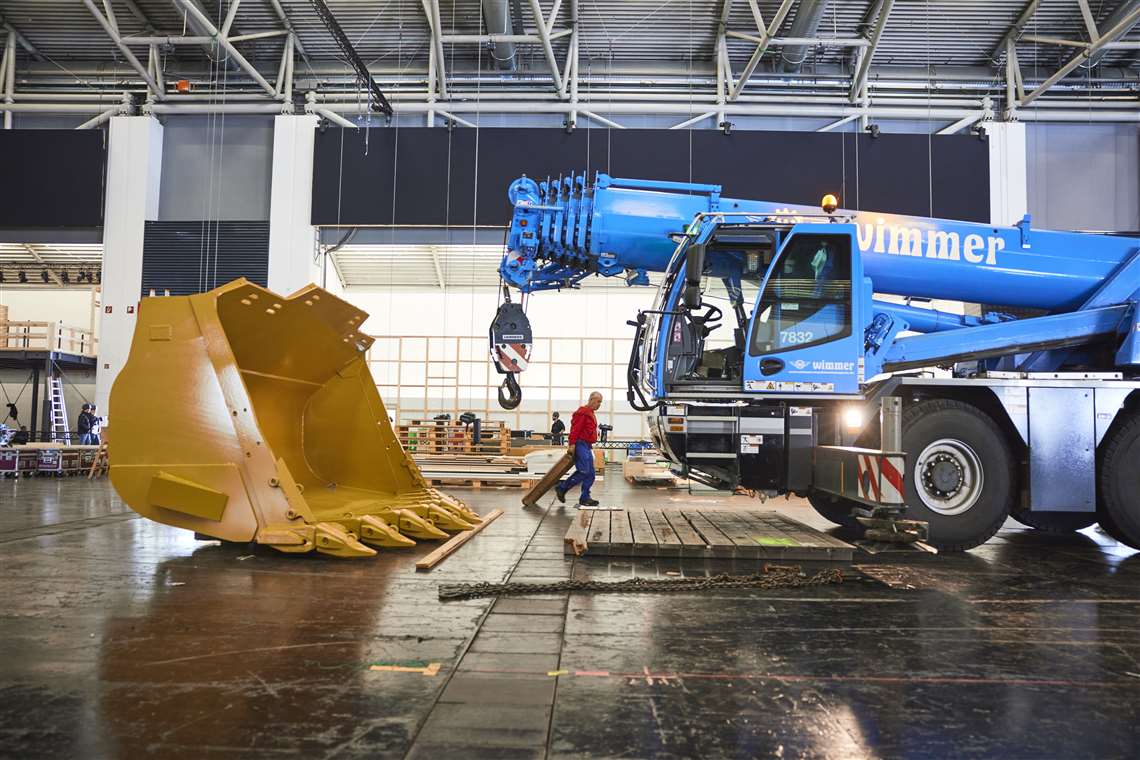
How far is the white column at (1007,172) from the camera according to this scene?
18.0m

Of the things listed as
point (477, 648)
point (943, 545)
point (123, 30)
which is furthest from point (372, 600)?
point (123, 30)

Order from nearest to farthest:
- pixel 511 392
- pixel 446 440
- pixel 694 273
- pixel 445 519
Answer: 1. pixel 694 273
2. pixel 445 519
3. pixel 511 392
4. pixel 446 440

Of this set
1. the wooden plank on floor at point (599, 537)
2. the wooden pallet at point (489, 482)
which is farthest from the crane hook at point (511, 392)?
the wooden pallet at point (489, 482)

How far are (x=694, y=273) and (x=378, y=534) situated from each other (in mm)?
3427

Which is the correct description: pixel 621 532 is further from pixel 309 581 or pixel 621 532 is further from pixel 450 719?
pixel 450 719

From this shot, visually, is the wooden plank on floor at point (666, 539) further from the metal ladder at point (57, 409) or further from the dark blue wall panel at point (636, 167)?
the metal ladder at point (57, 409)

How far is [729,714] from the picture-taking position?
2.79 m

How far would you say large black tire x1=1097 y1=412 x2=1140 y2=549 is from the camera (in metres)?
6.64

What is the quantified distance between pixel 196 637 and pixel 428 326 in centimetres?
2104

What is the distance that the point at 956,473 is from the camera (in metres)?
6.69

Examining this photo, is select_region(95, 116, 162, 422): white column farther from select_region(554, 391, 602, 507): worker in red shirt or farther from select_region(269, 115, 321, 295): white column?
select_region(554, 391, 602, 507): worker in red shirt

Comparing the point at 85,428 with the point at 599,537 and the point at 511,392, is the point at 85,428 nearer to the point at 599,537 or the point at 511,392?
the point at 511,392

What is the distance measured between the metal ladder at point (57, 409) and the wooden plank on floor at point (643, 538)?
1797cm

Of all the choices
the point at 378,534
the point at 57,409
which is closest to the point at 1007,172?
the point at 378,534
